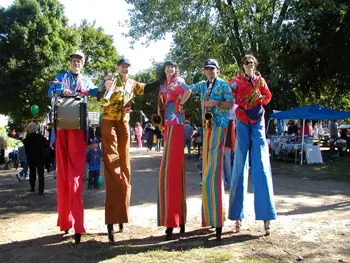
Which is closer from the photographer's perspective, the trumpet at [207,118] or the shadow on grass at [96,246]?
the shadow on grass at [96,246]

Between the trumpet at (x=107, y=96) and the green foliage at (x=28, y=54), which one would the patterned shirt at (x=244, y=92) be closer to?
the trumpet at (x=107, y=96)

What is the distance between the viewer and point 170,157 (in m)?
4.89

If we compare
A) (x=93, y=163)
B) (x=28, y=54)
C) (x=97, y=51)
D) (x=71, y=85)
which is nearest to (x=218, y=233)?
(x=71, y=85)

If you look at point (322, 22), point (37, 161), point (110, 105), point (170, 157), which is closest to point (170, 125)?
point (170, 157)

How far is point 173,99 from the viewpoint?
193 inches

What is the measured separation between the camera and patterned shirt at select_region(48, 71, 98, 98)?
199 inches

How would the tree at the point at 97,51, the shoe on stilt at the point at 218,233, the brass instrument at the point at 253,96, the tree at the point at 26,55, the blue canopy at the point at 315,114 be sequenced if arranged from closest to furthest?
the shoe on stilt at the point at 218,233 < the brass instrument at the point at 253,96 < the blue canopy at the point at 315,114 < the tree at the point at 26,55 < the tree at the point at 97,51

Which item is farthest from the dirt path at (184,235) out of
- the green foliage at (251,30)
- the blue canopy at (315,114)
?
the green foliage at (251,30)

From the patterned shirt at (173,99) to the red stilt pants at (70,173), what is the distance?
3.56 feet

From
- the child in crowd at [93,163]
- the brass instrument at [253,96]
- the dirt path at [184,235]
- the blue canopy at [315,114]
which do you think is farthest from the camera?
the blue canopy at [315,114]

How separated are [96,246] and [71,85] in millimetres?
2021

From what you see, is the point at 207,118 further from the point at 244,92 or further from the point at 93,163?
the point at 93,163

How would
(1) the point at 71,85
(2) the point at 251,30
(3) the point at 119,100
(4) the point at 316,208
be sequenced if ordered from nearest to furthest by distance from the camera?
(3) the point at 119,100 < (1) the point at 71,85 < (4) the point at 316,208 < (2) the point at 251,30

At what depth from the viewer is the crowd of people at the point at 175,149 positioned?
15.8ft
